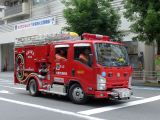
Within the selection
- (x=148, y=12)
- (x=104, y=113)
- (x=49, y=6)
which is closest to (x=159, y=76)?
(x=148, y=12)

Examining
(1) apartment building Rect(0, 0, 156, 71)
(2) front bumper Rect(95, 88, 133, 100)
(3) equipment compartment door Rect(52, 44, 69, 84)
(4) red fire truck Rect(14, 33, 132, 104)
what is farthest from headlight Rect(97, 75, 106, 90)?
(1) apartment building Rect(0, 0, 156, 71)

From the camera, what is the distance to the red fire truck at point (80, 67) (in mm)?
13328

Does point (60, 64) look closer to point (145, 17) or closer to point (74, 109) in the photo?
point (74, 109)

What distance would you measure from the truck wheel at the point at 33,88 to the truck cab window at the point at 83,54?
121 inches

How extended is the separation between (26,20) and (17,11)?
284 inches

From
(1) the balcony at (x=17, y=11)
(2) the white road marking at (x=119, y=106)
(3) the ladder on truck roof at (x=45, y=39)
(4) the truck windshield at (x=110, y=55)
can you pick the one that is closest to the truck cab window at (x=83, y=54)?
(4) the truck windshield at (x=110, y=55)

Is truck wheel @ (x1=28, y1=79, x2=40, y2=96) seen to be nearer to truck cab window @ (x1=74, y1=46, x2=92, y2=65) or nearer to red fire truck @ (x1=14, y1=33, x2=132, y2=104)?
red fire truck @ (x1=14, y1=33, x2=132, y2=104)

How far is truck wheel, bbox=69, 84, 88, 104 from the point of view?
13.7m

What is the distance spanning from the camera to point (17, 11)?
50.0m

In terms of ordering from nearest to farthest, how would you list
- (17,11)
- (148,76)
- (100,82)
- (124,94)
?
1. (100,82)
2. (124,94)
3. (148,76)
4. (17,11)

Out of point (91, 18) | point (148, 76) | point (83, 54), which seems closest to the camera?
point (83, 54)

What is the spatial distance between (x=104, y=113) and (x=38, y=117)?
2.11 m

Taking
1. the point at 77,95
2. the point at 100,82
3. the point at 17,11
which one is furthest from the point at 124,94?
the point at 17,11

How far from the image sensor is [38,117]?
443 inches
